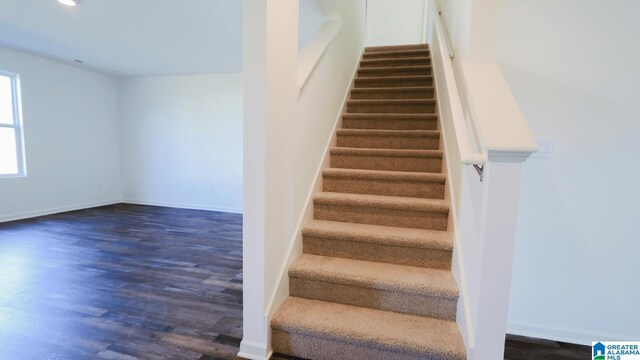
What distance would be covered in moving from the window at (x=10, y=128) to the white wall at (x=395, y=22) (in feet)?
19.3

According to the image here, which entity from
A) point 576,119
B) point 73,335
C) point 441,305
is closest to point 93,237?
point 73,335

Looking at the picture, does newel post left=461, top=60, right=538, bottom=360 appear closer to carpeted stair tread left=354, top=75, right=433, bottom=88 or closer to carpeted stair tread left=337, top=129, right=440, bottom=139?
carpeted stair tread left=337, top=129, right=440, bottom=139

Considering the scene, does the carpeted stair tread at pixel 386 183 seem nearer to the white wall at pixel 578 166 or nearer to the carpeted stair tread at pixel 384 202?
the carpeted stair tread at pixel 384 202

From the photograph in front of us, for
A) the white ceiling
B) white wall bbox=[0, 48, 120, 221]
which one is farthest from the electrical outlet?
white wall bbox=[0, 48, 120, 221]

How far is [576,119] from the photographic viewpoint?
165cm

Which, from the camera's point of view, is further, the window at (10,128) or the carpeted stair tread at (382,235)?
the window at (10,128)

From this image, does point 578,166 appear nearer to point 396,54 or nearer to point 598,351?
point 598,351

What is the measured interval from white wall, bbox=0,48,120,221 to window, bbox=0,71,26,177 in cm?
9

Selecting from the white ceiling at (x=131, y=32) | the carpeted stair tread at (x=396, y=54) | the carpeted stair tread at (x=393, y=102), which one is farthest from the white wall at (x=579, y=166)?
the white ceiling at (x=131, y=32)

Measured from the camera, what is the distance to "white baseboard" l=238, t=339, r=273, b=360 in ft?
4.83

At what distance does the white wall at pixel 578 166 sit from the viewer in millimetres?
1594

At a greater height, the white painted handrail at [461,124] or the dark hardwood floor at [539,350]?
the white painted handrail at [461,124]

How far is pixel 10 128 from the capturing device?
4.20 m

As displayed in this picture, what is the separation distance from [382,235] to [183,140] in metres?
4.66
